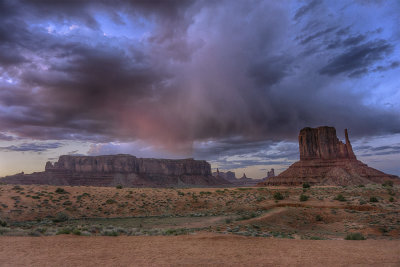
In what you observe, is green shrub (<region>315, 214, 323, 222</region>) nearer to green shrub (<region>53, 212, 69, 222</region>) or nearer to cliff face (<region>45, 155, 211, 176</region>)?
green shrub (<region>53, 212, 69, 222</region>)

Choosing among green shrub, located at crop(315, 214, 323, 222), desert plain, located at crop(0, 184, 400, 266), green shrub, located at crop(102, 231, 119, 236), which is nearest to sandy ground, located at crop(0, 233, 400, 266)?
desert plain, located at crop(0, 184, 400, 266)

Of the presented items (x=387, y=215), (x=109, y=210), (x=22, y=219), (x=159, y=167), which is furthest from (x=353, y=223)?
(x=159, y=167)

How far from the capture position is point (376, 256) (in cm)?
1125

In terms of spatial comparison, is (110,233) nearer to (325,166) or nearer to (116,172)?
(325,166)

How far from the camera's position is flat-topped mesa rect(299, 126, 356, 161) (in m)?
127

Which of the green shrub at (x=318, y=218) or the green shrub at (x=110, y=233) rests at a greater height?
the green shrub at (x=110, y=233)

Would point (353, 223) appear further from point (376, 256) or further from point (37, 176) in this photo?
point (37, 176)

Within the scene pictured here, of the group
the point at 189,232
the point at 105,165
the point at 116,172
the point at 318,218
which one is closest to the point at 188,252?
the point at 189,232

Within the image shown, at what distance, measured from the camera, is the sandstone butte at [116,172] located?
523 ft

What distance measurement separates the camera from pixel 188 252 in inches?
459

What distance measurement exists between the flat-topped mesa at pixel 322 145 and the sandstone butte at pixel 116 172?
76.2 metres

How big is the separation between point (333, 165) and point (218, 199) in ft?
300

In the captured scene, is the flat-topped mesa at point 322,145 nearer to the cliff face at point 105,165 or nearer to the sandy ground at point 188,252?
the cliff face at point 105,165

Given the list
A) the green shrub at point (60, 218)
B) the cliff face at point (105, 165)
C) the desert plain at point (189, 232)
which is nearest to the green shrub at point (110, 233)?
the desert plain at point (189, 232)
